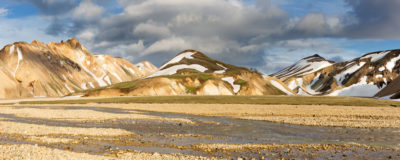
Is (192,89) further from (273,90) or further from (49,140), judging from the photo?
(49,140)

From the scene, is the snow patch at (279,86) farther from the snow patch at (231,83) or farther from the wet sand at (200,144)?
the wet sand at (200,144)

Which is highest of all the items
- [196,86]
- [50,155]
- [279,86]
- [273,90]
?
[279,86]

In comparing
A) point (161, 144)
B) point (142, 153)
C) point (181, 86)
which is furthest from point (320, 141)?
point (181, 86)

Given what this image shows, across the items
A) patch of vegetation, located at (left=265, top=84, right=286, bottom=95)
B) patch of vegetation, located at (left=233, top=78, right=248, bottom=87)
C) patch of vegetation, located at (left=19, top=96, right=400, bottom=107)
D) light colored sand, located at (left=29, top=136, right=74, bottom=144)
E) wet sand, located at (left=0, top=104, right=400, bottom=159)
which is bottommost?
wet sand, located at (left=0, top=104, right=400, bottom=159)

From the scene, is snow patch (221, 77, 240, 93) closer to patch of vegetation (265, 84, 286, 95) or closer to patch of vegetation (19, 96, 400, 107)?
patch of vegetation (265, 84, 286, 95)

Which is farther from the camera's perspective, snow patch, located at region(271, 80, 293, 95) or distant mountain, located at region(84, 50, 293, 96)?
snow patch, located at region(271, 80, 293, 95)

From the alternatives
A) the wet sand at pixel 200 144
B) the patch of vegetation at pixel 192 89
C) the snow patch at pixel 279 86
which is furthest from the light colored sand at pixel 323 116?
the snow patch at pixel 279 86

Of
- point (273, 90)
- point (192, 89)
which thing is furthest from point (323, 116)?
point (273, 90)

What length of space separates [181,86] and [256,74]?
51638 millimetres

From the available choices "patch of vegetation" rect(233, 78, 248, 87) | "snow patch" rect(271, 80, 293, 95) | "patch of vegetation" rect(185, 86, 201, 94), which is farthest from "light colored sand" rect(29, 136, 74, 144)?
"snow patch" rect(271, 80, 293, 95)

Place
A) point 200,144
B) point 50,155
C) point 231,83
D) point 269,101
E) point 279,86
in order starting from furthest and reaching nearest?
point 279,86, point 231,83, point 269,101, point 200,144, point 50,155

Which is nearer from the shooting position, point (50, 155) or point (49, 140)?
point (50, 155)

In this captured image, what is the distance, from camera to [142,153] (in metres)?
19.8

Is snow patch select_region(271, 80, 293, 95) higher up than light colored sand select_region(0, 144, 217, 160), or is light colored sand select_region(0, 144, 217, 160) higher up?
snow patch select_region(271, 80, 293, 95)
